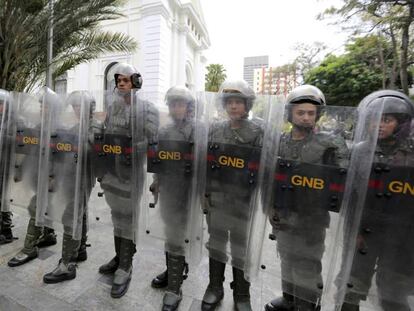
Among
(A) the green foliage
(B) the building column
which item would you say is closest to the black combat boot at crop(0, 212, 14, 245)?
(B) the building column

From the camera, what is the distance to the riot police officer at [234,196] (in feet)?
6.49

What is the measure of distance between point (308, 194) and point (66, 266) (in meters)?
2.32

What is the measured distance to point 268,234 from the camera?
1996 mm

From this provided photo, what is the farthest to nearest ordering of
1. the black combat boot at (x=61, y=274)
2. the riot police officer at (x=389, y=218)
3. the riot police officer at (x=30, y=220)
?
the riot police officer at (x=30, y=220)
the black combat boot at (x=61, y=274)
the riot police officer at (x=389, y=218)

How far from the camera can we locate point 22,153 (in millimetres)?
2914

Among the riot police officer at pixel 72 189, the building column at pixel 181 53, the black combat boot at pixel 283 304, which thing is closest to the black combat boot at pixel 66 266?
the riot police officer at pixel 72 189

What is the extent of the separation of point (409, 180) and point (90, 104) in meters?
2.36

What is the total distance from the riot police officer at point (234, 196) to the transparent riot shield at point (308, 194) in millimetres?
171

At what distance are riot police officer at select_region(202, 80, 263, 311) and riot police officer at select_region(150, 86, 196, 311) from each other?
0.68 ft

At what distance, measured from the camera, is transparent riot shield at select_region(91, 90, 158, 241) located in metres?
2.30

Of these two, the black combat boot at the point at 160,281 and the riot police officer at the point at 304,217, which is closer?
the riot police officer at the point at 304,217

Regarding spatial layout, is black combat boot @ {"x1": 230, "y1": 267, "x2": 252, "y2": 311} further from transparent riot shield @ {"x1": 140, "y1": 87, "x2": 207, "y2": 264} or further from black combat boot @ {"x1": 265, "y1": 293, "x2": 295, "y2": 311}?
transparent riot shield @ {"x1": 140, "y1": 87, "x2": 207, "y2": 264}

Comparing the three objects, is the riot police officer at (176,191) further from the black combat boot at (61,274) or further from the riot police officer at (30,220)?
the riot police officer at (30,220)

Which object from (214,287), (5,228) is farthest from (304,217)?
(5,228)
